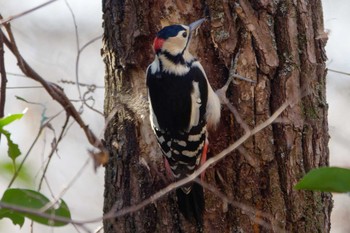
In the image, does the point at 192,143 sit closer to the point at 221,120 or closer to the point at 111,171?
the point at 221,120

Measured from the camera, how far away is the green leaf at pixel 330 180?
7.86ft

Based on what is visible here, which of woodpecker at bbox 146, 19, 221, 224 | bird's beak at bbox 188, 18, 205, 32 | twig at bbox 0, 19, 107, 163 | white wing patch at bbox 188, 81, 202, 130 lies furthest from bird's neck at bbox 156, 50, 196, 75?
twig at bbox 0, 19, 107, 163

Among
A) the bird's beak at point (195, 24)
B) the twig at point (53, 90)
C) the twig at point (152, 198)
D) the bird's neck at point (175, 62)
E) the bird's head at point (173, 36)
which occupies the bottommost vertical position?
the twig at point (152, 198)

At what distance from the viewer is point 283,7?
357 centimetres

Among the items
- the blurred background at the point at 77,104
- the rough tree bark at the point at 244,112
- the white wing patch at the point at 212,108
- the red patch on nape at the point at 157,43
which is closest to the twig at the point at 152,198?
the rough tree bark at the point at 244,112

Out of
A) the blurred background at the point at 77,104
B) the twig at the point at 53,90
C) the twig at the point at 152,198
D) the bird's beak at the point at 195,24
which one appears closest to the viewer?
the twig at the point at 152,198

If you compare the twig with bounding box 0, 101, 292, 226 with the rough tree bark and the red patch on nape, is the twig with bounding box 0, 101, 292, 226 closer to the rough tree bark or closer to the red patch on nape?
the rough tree bark

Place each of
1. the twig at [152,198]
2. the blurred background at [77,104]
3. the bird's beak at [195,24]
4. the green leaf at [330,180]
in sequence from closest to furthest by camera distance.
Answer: the twig at [152,198] < the green leaf at [330,180] < the bird's beak at [195,24] < the blurred background at [77,104]

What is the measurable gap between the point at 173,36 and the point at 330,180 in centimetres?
136

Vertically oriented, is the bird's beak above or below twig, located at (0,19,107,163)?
above

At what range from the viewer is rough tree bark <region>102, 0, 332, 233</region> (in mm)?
3504

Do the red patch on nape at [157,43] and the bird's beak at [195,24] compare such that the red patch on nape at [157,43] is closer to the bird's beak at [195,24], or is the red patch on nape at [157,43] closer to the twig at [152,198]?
the bird's beak at [195,24]

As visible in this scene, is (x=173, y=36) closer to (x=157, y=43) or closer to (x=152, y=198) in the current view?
(x=157, y=43)

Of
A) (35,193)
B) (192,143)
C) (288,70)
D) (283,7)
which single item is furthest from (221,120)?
(35,193)
